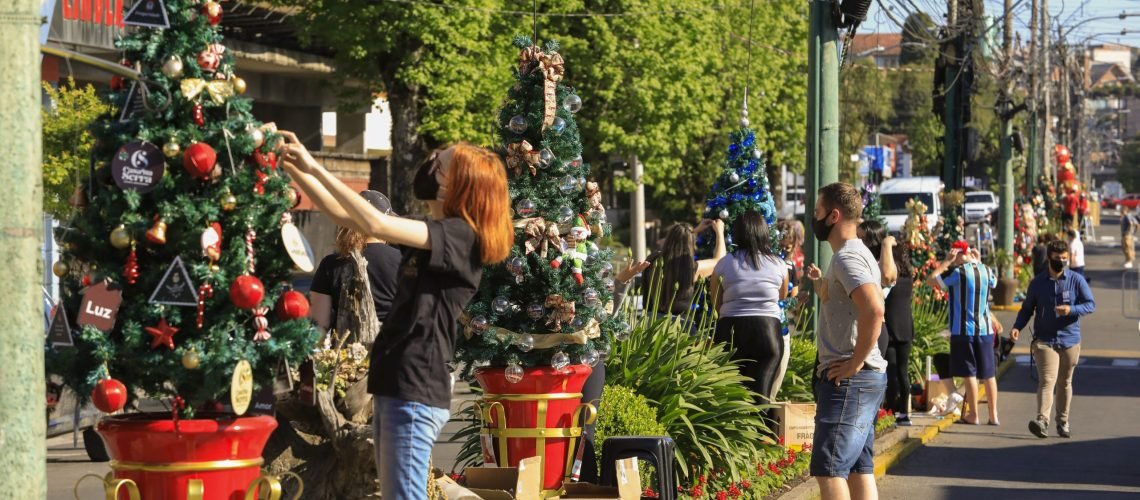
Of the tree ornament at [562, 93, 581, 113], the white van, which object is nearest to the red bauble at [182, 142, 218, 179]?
the tree ornament at [562, 93, 581, 113]

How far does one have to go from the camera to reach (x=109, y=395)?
14.7ft

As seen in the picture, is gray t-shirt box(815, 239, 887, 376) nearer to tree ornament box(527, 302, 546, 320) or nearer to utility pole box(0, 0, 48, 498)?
tree ornament box(527, 302, 546, 320)

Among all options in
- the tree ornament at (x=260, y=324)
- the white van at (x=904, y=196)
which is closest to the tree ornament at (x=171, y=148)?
the tree ornament at (x=260, y=324)

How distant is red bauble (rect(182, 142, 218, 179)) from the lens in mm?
4574

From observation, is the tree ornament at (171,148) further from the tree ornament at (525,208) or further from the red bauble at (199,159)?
the tree ornament at (525,208)

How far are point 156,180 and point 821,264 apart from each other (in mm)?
9107

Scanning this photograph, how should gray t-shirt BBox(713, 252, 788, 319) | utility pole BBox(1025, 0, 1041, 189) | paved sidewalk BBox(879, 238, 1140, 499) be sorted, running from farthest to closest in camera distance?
utility pole BBox(1025, 0, 1041, 189)
paved sidewalk BBox(879, 238, 1140, 499)
gray t-shirt BBox(713, 252, 788, 319)

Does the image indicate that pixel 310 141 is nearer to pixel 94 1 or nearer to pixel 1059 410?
pixel 94 1

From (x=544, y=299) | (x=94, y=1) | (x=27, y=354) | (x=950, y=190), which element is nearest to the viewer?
(x=27, y=354)

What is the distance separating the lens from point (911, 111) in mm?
78312

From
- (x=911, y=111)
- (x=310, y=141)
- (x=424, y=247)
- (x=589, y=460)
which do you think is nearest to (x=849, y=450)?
(x=589, y=460)

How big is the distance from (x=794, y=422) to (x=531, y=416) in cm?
327

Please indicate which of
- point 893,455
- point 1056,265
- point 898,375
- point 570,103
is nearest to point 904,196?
point 1056,265

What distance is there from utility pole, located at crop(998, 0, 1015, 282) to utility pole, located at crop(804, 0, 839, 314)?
1656 cm
